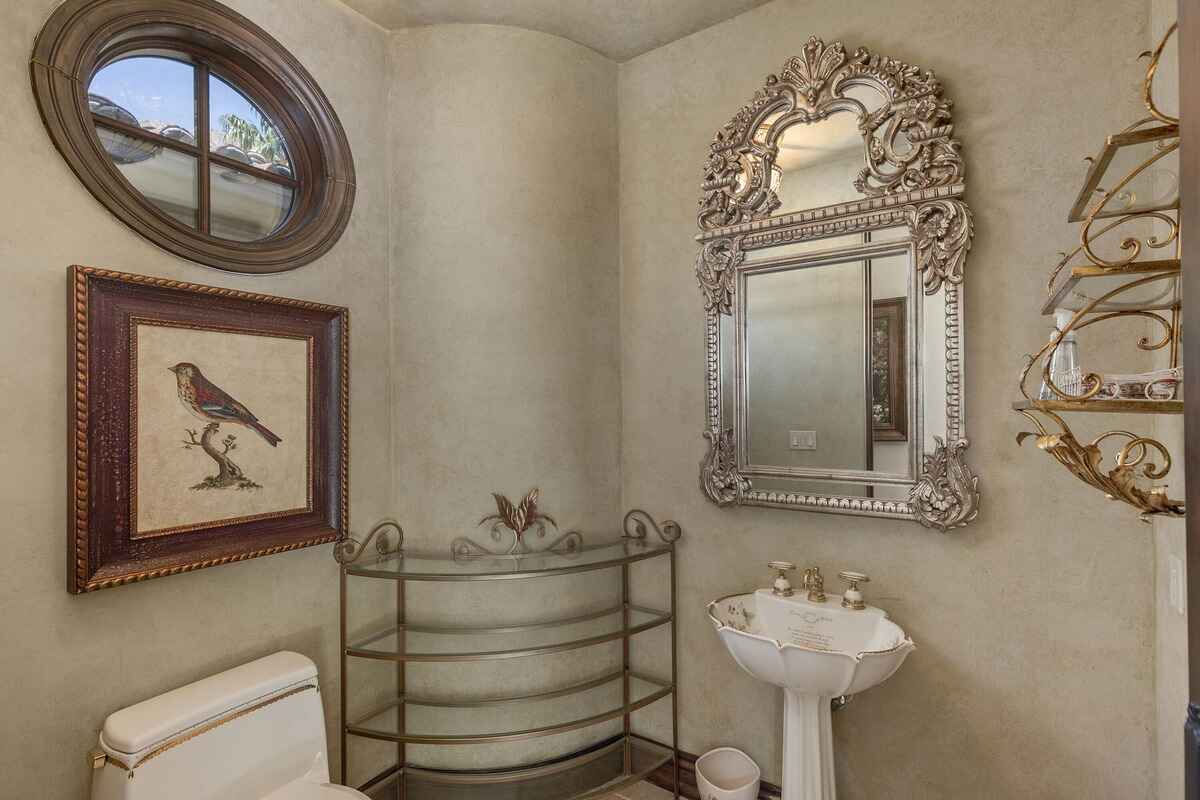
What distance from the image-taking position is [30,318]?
4.85 feet

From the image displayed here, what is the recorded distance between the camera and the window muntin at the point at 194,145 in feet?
5.66

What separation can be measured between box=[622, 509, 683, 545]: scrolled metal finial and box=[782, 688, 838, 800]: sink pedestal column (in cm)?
67

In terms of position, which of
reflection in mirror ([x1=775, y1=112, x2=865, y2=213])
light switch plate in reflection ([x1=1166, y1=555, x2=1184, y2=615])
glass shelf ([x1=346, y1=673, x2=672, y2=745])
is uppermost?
reflection in mirror ([x1=775, y1=112, x2=865, y2=213])

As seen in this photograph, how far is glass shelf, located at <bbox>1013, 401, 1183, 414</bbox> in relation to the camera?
91 cm

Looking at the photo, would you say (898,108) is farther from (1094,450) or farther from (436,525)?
(436,525)

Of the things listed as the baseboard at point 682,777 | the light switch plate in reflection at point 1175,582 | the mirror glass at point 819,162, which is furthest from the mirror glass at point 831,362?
the baseboard at point 682,777

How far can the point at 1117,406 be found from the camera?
97cm

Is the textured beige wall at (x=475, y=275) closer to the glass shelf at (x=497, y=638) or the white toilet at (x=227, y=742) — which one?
the glass shelf at (x=497, y=638)

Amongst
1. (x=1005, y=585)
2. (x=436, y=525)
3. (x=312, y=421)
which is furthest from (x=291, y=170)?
(x=1005, y=585)

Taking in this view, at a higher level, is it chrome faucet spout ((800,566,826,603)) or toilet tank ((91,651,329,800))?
chrome faucet spout ((800,566,826,603))

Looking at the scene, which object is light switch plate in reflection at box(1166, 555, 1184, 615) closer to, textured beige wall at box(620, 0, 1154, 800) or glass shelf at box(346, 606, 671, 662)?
textured beige wall at box(620, 0, 1154, 800)

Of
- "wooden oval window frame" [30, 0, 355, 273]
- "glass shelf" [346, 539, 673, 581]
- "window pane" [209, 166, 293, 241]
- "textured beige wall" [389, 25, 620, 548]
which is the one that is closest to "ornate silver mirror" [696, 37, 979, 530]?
"glass shelf" [346, 539, 673, 581]

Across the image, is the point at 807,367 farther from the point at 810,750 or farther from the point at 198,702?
the point at 198,702

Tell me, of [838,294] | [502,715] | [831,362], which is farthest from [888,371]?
[502,715]
